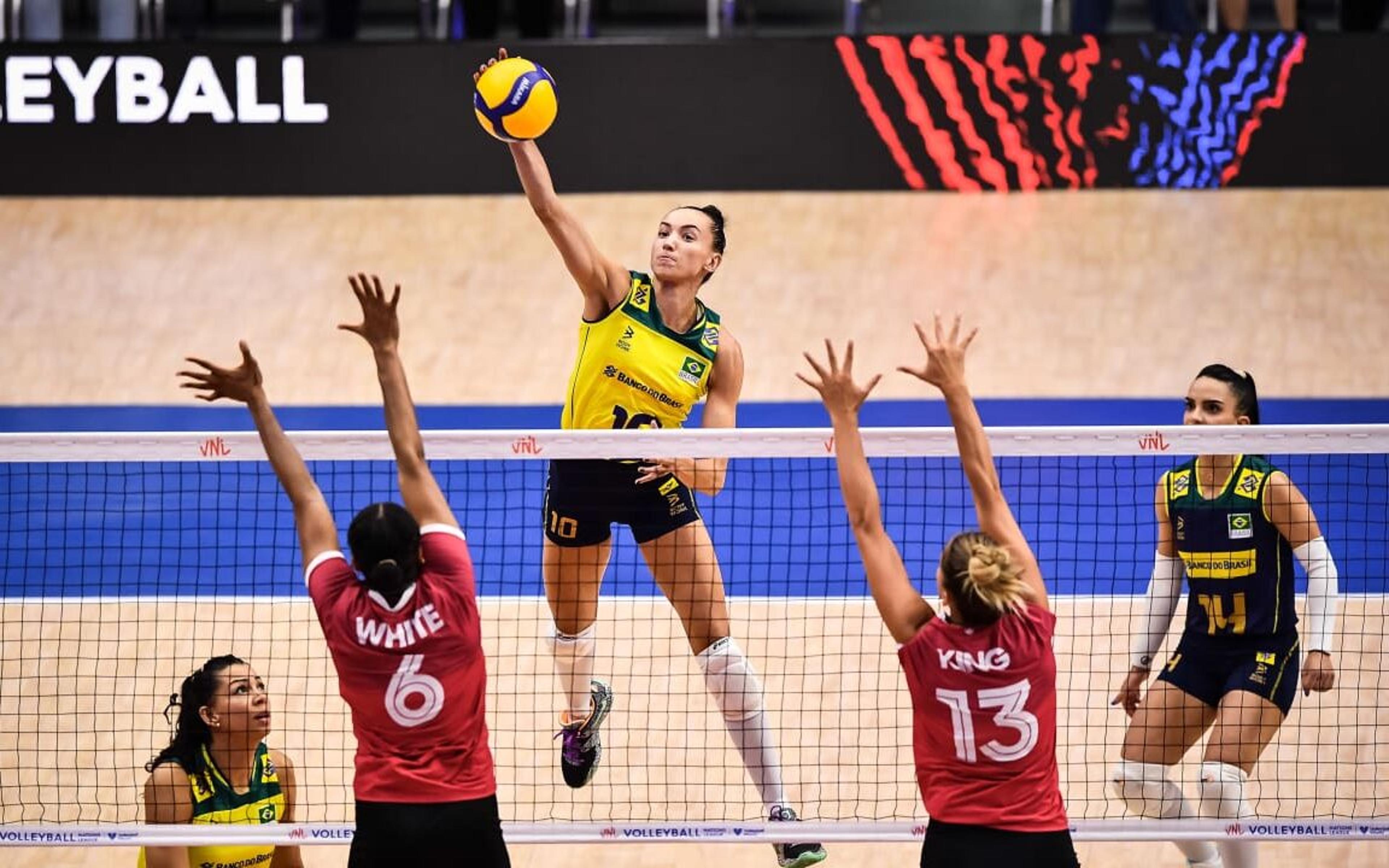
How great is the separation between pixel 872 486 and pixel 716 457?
60.5 inches

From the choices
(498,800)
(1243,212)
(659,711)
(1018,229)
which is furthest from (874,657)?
(1243,212)

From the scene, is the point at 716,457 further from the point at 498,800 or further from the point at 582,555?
the point at 498,800

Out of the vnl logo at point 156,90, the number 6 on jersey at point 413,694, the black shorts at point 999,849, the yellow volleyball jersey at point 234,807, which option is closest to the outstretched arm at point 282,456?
the number 6 on jersey at point 413,694

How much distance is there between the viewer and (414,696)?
217 inches

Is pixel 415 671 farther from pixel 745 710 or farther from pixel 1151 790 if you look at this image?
pixel 1151 790

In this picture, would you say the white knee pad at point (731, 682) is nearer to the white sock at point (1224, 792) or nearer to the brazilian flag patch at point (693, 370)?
the brazilian flag patch at point (693, 370)

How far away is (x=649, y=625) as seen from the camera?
10.6m

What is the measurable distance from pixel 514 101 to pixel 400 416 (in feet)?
7.05

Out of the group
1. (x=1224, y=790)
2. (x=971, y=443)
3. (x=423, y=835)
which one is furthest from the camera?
(x=1224, y=790)

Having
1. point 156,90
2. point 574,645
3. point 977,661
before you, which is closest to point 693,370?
point 574,645

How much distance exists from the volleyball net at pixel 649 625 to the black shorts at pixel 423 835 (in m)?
1.42

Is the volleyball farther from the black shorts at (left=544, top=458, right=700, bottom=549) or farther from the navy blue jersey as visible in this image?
the navy blue jersey

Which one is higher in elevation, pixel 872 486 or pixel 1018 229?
pixel 1018 229

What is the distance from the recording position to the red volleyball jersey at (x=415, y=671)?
547 centimetres
